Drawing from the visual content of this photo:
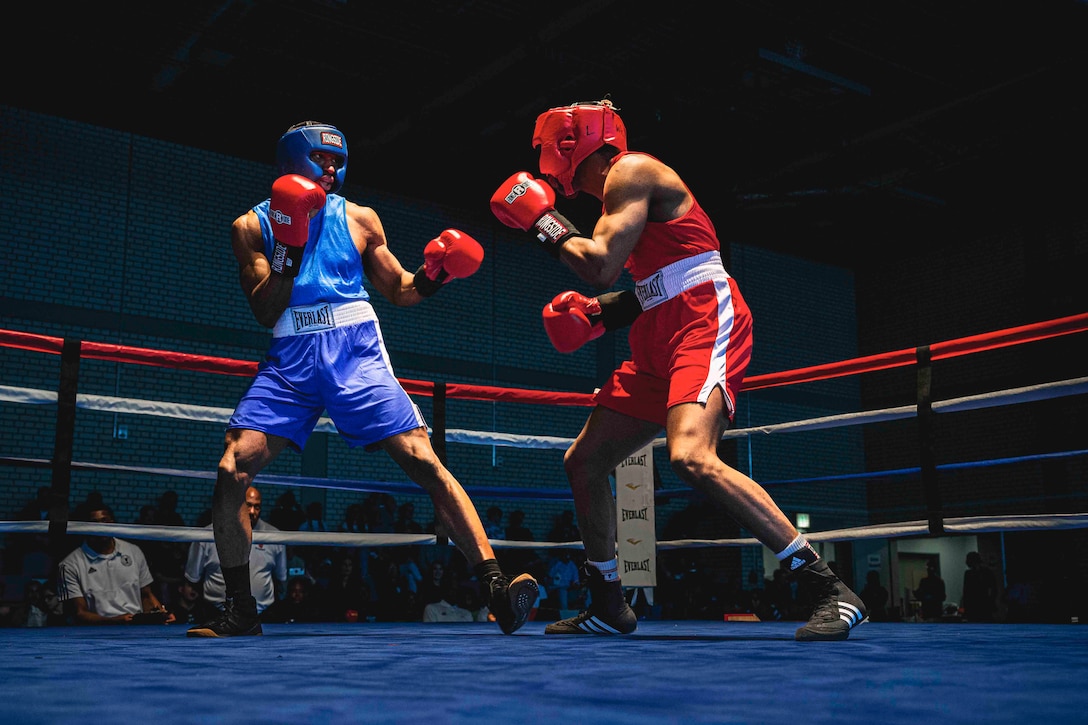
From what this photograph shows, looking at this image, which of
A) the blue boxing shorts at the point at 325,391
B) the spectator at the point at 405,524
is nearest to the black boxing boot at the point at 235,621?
the blue boxing shorts at the point at 325,391

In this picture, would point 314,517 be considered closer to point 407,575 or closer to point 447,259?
point 407,575

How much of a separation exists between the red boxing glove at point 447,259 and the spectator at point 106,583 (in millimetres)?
3165

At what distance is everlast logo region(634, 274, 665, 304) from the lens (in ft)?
8.37

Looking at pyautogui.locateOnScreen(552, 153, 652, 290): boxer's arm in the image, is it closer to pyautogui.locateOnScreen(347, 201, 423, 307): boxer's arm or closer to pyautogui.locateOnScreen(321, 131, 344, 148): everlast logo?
pyautogui.locateOnScreen(347, 201, 423, 307): boxer's arm

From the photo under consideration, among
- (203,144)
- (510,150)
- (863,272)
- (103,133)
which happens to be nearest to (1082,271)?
(863,272)

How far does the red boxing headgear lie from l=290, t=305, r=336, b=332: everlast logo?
73 cm

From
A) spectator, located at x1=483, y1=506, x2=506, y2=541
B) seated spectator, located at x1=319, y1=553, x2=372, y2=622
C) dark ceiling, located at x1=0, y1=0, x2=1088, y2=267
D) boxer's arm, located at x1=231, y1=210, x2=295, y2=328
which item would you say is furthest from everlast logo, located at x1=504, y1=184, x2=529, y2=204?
spectator, located at x1=483, y1=506, x2=506, y2=541

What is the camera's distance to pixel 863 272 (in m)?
14.8

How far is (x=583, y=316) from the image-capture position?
2635 millimetres

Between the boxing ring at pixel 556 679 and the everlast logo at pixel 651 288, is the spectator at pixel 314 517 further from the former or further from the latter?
the everlast logo at pixel 651 288

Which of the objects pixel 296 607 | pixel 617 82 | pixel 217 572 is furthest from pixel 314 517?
pixel 617 82

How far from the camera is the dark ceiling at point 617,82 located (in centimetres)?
855

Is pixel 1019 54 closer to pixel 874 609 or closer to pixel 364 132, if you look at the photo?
pixel 874 609

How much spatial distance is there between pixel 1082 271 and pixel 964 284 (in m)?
1.83
